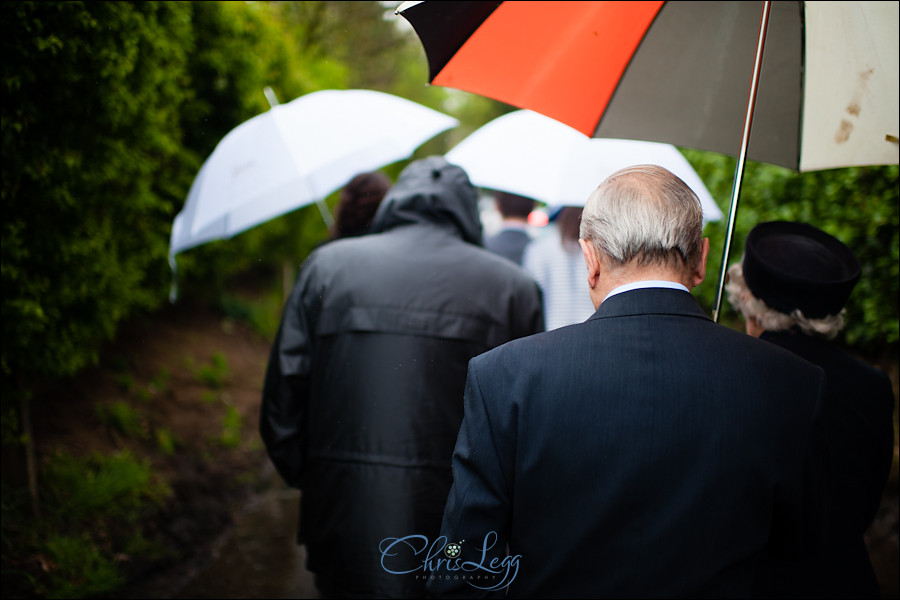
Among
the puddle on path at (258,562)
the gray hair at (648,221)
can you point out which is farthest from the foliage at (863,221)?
the puddle on path at (258,562)

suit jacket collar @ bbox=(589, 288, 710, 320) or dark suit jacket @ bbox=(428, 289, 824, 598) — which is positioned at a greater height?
suit jacket collar @ bbox=(589, 288, 710, 320)

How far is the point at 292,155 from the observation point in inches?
135

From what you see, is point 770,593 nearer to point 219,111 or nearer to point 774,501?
point 774,501

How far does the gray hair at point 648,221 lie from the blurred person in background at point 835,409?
2.46ft

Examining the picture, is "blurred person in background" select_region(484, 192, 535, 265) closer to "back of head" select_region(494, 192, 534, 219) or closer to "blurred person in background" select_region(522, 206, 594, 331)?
"back of head" select_region(494, 192, 534, 219)

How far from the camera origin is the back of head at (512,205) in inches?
178

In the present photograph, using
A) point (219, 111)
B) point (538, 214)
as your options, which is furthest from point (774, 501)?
point (538, 214)

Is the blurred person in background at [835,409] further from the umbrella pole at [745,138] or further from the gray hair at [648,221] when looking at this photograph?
the gray hair at [648,221]

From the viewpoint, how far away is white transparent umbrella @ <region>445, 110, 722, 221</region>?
3961mm

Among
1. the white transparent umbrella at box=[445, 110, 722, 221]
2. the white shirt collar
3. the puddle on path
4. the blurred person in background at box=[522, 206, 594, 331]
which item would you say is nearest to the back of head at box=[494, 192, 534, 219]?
the white transparent umbrella at box=[445, 110, 722, 221]

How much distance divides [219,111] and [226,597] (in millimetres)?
3887

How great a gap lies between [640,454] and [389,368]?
4.06ft

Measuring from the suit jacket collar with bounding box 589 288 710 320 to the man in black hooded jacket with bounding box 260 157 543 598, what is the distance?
1007 mm

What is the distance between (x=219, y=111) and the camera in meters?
5.64
